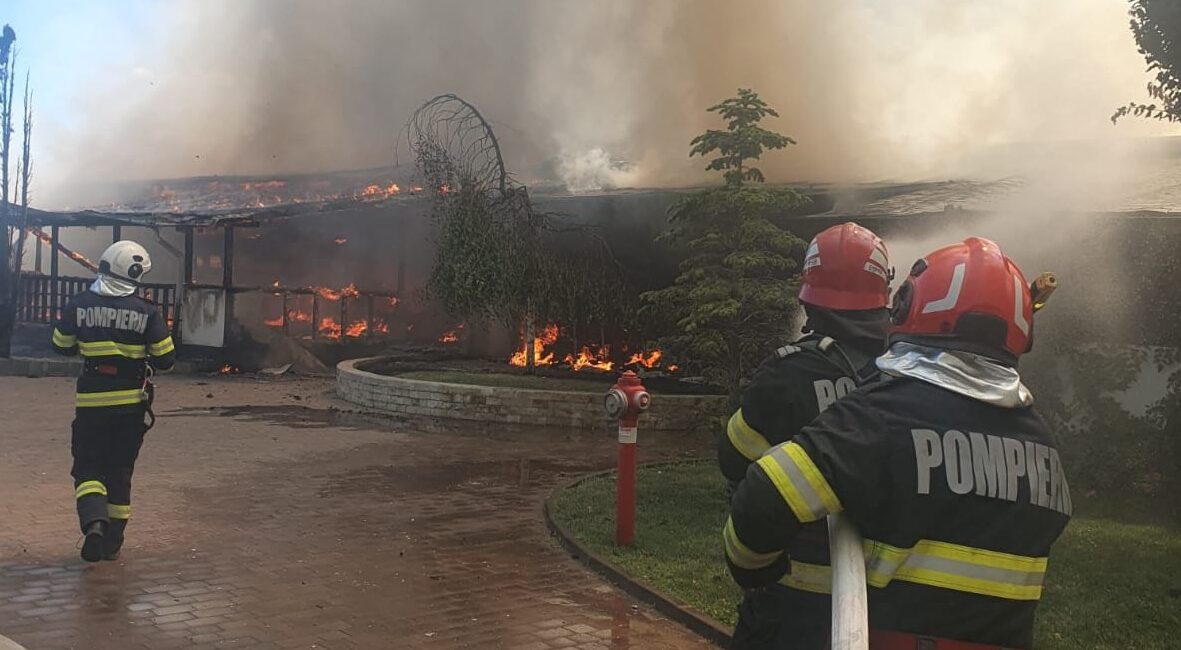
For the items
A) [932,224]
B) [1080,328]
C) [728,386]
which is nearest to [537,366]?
[932,224]

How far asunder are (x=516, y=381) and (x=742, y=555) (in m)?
10.7

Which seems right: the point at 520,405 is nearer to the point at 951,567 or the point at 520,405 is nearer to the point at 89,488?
the point at 89,488

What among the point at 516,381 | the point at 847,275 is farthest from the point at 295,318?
the point at 847,275

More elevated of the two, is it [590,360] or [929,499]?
[929,499]

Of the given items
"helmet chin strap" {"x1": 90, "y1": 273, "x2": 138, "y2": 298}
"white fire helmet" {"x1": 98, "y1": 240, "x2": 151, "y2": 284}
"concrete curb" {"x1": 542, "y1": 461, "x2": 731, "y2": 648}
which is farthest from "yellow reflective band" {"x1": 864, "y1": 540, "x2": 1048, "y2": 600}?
"helmet chin strap" {"x1": 90, "y1": 273, "x2": 138, "y2": 298}

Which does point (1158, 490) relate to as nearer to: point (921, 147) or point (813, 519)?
point (813, 519)

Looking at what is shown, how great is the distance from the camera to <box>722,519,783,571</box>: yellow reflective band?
206cm

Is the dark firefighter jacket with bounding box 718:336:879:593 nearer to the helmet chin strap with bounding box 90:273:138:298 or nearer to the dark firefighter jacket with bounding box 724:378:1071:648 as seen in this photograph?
the dark firefighter jacket with bounding box 724:378:1071:648

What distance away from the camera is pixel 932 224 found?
10.8 m

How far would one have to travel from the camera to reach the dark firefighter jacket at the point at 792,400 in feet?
8.29

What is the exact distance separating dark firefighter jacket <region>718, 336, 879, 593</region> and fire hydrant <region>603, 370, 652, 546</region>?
327 cm

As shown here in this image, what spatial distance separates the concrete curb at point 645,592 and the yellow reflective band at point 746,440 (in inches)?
81.3

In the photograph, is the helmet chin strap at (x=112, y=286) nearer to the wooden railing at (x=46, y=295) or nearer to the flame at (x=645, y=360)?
the flame at (x=645, y=360)

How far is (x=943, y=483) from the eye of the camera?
182 cm
